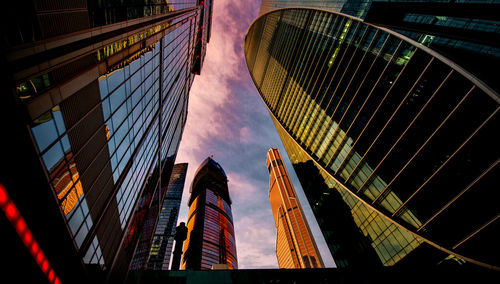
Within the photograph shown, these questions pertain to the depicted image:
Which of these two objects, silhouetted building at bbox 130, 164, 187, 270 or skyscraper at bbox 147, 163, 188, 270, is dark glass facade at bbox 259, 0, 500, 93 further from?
skyscraper at bbox 147, 163, 188, 270

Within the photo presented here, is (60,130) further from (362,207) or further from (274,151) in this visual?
(274,151)

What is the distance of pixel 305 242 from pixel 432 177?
12054 cm

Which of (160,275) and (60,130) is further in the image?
(160,275)

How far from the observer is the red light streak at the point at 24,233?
7.60 m

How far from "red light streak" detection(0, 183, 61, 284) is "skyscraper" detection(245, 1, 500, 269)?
37898 millimetres

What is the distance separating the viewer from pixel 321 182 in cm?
5091

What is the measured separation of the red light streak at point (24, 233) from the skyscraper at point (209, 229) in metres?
98.7

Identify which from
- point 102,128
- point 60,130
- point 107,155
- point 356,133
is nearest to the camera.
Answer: point 60,130

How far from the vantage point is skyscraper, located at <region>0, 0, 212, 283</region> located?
728 cm

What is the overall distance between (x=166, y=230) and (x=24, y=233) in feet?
505

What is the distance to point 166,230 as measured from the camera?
458ft

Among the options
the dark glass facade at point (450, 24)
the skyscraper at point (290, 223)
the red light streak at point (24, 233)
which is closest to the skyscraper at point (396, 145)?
the dark glass facade at point (450, 24)

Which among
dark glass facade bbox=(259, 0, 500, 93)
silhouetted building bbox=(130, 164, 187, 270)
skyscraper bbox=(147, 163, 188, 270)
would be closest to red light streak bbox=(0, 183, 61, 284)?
dark glass facade bbox=(259, 0, 500, 93)

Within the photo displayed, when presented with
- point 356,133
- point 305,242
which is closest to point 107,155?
point 356,133
